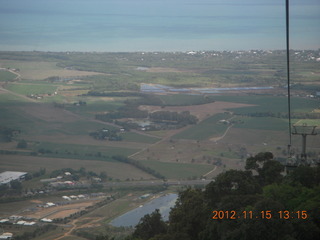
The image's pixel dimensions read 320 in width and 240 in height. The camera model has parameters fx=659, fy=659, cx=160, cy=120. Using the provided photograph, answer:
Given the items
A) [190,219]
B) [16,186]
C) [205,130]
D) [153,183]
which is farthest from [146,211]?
[205,130]

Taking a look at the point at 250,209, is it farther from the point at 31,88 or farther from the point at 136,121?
the point at 31,88

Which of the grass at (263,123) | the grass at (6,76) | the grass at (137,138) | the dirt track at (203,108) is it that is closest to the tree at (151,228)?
the grass at (263,123)

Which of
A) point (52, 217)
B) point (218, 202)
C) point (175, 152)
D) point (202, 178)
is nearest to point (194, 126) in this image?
point (175, 152)

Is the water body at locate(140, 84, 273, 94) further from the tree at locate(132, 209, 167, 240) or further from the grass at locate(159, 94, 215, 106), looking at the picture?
the tree at locate(132, 209, 167, 240)

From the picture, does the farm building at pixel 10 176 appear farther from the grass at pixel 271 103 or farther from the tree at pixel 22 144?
the grass at pixel 271 103

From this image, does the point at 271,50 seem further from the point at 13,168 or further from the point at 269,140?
the point at 13,168
